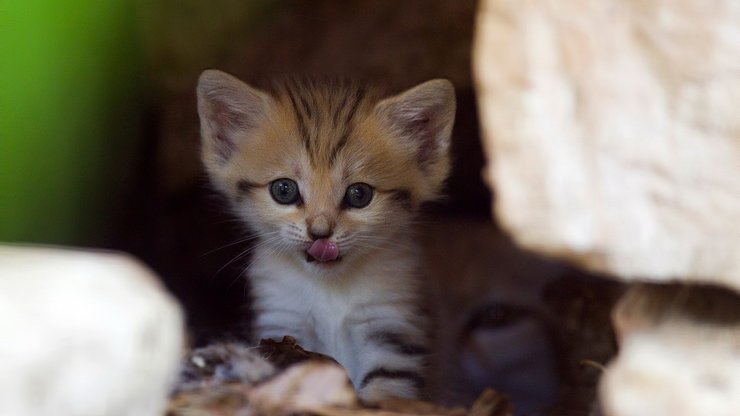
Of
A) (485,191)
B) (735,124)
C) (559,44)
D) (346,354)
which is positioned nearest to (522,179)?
(559,44)

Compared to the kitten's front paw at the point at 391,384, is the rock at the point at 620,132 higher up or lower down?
higher up

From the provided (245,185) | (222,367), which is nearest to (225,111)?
(245,185)

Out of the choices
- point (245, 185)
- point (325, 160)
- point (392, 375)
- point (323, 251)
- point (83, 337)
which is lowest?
point (392, 375)

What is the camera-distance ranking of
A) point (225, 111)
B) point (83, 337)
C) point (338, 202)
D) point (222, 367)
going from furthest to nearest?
point (225, 111), point (338, 202), point (222, 367), point (83, 337)

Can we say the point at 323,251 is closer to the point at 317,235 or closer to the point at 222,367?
the point at 317,235

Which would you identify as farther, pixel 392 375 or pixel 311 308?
pixel 311 308

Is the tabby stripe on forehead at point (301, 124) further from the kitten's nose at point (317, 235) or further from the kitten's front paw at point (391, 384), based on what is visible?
the kitten's front paw at point (391, 384)

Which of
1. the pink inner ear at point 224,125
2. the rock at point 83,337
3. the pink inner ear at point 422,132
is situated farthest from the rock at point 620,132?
the pink inner ear at point 224,125

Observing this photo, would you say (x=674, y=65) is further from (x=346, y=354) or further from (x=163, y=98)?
(x=163, y=98)
